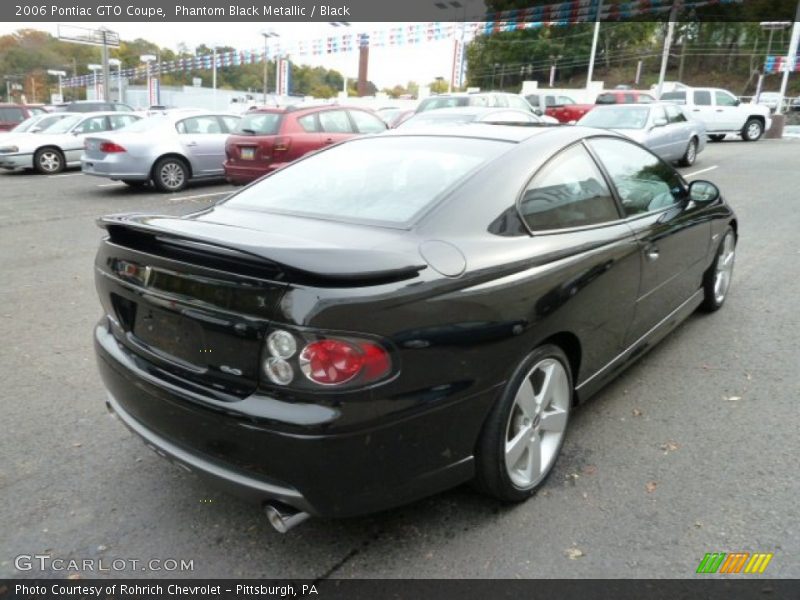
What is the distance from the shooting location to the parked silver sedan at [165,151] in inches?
438

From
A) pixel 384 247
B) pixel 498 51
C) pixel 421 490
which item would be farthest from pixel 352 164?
pixel 498 51

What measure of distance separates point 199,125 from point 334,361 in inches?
450

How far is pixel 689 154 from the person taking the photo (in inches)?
563

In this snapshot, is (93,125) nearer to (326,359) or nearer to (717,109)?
(326,359)

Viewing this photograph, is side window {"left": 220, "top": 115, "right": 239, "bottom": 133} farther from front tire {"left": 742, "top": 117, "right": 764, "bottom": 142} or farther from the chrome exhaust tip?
front tire {"left": 742, "top": 117, "right": 764, "bottom": 142}

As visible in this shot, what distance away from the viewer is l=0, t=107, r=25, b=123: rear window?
19.9 m

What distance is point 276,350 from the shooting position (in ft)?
6.61

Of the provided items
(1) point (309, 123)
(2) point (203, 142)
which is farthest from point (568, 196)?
(2) point (203, 142)

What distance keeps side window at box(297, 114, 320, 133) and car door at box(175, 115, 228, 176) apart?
2.28 meters

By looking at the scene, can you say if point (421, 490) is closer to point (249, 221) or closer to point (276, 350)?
point (276, 350)

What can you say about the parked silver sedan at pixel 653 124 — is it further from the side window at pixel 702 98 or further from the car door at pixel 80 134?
the car door at pixel 80 134

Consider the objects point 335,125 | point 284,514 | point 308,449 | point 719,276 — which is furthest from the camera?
point 335,125

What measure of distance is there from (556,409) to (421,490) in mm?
869

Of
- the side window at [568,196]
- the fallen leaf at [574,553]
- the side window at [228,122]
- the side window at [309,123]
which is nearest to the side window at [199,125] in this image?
the side window at [228,122]
